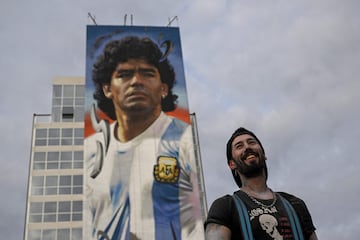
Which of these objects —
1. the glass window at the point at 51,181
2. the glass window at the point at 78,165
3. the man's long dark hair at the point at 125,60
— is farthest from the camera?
the glass window at the point at 78,165

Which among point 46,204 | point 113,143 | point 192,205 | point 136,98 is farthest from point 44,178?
point 192,205

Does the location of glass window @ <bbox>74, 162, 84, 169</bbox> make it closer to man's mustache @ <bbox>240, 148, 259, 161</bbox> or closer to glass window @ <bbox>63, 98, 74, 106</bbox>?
glass window @ <bbox>63, 98, 74, 106</bbox>

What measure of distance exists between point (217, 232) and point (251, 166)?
0.85 metres

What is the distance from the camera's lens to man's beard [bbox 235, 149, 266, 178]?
489 centimetres

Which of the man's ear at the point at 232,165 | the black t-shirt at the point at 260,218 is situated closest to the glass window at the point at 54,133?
the man's ear at the point at 232,165

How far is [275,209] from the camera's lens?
4.65 metres

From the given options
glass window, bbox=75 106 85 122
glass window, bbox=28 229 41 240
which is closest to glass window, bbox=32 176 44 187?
glass window, bbox=28 229 41 240

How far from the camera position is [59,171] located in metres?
50.7

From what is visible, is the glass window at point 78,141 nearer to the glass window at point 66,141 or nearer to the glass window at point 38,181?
the glass window at point 66,141

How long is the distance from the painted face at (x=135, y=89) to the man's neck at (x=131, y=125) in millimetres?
695

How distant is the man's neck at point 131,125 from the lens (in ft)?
156

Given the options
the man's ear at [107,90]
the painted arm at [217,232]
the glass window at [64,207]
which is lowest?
the painted arm at [217,232]

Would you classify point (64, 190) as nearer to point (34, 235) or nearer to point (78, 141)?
point (34, 235)

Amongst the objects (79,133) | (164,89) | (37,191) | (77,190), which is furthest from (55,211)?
(164,89)
